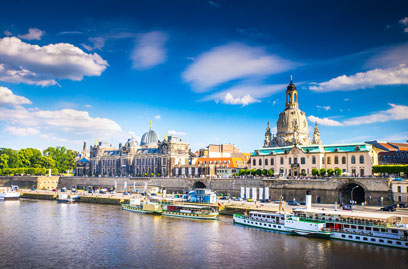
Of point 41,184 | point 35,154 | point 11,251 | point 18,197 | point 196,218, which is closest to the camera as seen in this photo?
point 11,251

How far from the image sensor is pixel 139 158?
148500 millimetres

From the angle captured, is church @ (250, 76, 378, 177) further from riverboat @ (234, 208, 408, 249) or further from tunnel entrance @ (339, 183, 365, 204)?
riverboat @ (234, 208, 408, 249)

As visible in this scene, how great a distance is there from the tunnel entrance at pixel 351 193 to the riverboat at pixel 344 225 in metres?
23.0

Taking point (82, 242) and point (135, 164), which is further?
point (135, 164)

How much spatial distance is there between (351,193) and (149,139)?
10278 centimetres

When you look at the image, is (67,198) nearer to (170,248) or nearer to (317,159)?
(317,159)

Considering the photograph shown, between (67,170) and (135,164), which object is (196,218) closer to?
(135,164)

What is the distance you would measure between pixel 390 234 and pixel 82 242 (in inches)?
1456

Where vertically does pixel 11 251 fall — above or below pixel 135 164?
below

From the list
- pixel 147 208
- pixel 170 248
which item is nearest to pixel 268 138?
pixel 147 208

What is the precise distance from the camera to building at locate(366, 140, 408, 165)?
10150cm

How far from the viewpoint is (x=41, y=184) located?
470ft

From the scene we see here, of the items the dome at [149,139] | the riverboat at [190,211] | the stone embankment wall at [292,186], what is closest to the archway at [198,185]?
the stone embankment wall at [292,186]

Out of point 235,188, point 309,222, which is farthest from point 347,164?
point 309,222
